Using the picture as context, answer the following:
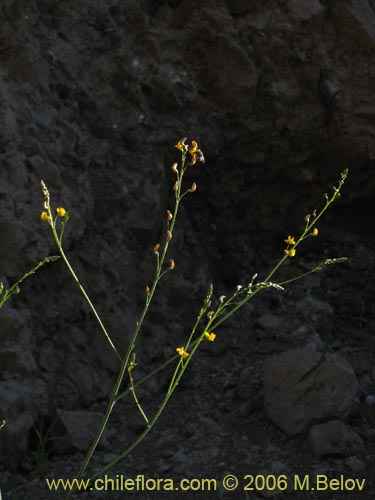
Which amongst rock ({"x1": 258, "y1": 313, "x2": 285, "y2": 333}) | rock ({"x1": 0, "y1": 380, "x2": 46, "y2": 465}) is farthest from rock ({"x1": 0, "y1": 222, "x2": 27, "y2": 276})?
rock ({"x1": 258, "y1": 313, "x2": 285, "y2": 333})

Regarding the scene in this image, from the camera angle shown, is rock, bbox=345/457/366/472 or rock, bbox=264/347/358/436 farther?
rock, bbox=264/347/358/436

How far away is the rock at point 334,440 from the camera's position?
8.77ft

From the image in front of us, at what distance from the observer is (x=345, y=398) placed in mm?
2803

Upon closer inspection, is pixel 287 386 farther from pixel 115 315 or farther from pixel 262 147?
pixel 262 147

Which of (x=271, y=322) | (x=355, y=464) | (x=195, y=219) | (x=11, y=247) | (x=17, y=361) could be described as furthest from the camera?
(x=195, y=219)

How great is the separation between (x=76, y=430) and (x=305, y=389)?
0.88 metres

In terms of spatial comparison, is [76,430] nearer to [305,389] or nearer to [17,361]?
[17,361]

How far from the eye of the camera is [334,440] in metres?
2.69

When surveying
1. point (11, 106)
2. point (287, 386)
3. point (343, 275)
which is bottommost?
point (343, 275)

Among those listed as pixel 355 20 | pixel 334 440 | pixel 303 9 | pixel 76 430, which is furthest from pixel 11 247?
pixel 355 20

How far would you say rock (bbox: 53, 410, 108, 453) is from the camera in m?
2.76

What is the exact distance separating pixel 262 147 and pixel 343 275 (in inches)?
30.7

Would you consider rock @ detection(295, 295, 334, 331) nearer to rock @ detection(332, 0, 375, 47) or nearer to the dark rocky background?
the dark rocky background

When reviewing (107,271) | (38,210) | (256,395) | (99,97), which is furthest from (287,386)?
(99,97)
